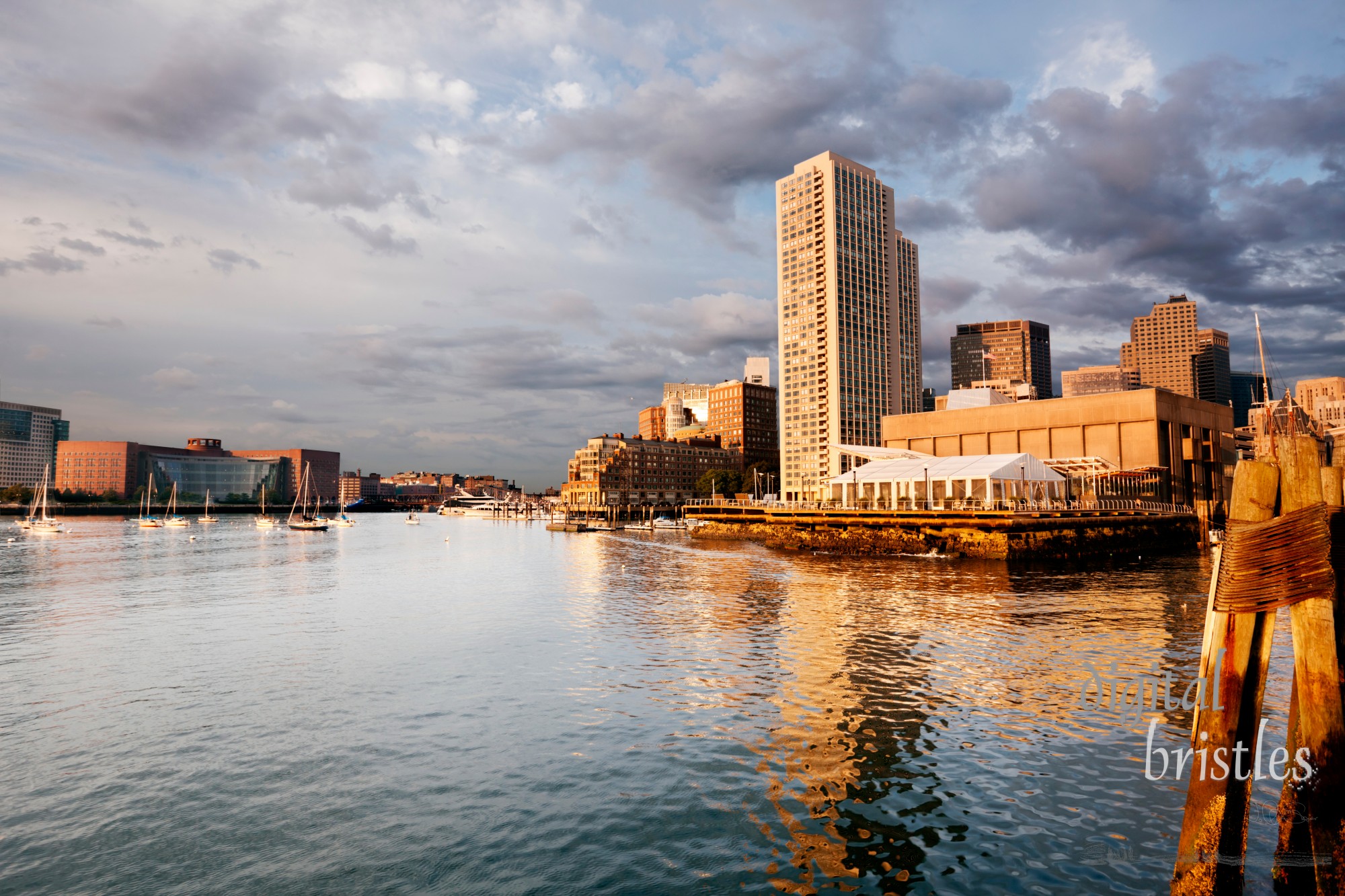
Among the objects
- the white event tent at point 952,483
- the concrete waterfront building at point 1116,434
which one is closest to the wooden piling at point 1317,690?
the white event tent at point 952,483

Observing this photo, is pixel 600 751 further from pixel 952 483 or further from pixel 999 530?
pixel 952 483

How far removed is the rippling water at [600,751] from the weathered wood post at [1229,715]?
1747 millimetres

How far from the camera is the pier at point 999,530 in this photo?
5897 cm

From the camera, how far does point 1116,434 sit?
97.9 m

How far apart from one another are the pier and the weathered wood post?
53.4 metres

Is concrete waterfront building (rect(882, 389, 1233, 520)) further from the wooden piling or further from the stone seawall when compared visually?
the wooden piling

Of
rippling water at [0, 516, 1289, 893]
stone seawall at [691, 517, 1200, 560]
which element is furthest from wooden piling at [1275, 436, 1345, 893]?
stone seawall at [691, 517, 1200, 560]

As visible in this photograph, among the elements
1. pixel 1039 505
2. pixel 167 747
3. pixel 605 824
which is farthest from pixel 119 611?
pixel 1039 505

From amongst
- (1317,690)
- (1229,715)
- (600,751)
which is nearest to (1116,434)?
(600,751)

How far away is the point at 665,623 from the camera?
107ft

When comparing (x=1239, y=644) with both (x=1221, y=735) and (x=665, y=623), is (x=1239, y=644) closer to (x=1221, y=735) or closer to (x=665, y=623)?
(x=1221, y=735)

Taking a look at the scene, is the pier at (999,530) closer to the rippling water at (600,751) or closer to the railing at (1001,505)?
the railing at (1001,505)

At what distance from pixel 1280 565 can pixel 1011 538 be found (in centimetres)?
5480

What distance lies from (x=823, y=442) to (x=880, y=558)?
443ft
